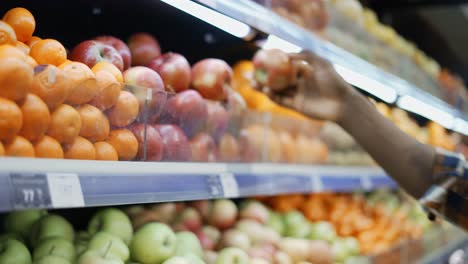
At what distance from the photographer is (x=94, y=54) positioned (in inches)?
46.7

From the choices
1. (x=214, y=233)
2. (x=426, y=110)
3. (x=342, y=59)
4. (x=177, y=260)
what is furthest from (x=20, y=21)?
(x=426, y=110)

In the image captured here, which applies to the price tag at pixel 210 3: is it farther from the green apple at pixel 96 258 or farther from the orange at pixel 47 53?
the green apple at pixel 96 258

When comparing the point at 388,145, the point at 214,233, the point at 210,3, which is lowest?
the point at 214,233

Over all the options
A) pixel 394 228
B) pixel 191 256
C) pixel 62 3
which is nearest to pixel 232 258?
pixel 191 256

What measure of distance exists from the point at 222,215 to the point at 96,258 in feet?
2.32

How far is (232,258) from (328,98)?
0.53 m

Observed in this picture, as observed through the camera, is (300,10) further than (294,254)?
Yes

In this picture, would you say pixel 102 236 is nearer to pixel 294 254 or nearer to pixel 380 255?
pixel 294 254

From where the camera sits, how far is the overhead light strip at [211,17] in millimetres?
1338

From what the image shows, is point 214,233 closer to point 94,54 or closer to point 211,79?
point 211,79

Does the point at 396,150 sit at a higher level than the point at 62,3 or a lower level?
lower

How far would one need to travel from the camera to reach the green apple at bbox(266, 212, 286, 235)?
1990 millimetres

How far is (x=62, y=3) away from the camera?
1.39 m

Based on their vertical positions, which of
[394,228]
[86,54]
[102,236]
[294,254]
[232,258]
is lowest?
[394,228]
